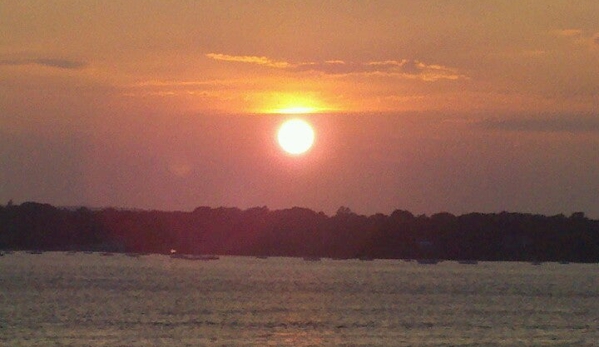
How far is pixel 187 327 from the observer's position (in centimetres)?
5634

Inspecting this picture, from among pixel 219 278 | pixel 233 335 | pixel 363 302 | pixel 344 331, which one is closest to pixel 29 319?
pixel 233 335

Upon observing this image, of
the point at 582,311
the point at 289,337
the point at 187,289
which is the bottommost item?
the point at 289,337

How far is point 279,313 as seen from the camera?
6925 centimetres

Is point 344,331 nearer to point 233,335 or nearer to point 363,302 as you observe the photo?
point 233,335

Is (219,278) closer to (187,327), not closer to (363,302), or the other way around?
(363,302)

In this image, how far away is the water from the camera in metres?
51.7

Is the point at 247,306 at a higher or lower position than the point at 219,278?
lower

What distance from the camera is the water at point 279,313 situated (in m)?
51.7

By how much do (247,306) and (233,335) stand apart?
72.4ft

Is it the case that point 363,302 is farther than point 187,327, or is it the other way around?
point 363,302

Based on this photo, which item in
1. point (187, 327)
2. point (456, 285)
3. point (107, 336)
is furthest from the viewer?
point (456, 285)

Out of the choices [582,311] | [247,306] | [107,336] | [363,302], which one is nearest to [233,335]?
[107,336]

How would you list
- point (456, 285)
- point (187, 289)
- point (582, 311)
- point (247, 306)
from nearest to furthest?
point (247, 306), point (582, 311), point (187, 289), point (456, 285)

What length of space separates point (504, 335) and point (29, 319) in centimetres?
2772
